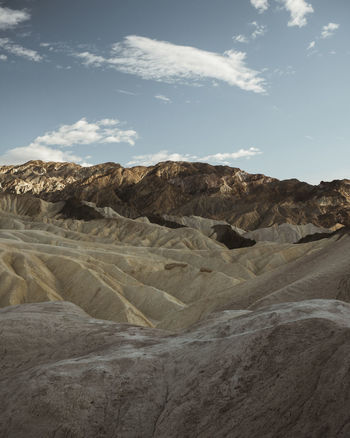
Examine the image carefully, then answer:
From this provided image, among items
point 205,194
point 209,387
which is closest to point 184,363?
point 209,387

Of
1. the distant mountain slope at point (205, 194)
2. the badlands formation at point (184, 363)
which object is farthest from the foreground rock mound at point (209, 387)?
the distant mountain slope at point (205, 194)

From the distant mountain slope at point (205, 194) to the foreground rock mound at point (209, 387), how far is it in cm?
10745

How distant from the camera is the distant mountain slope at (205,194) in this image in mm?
120556

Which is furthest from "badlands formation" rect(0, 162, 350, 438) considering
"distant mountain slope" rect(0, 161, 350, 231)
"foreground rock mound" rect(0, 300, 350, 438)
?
"distant mountain slope" rect(0, 161, 350, 231)

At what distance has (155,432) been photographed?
6.11 metres

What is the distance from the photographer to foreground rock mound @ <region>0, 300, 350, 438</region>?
532cm

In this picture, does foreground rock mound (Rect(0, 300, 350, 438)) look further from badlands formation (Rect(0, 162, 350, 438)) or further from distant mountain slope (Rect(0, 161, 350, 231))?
distant mountain slope (Rect(0, 161, 350, 231))

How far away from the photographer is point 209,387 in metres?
6.54

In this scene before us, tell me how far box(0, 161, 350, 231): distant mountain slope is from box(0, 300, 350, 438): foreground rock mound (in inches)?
4230

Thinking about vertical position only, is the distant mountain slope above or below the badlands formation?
above

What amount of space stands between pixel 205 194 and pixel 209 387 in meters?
136

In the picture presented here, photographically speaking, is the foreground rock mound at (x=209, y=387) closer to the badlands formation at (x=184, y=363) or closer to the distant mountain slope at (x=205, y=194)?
the badlands formation at (x=184, y=363)

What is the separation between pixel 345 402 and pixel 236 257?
6276 centimetres

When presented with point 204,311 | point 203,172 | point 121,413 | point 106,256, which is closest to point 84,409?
point 121,413
